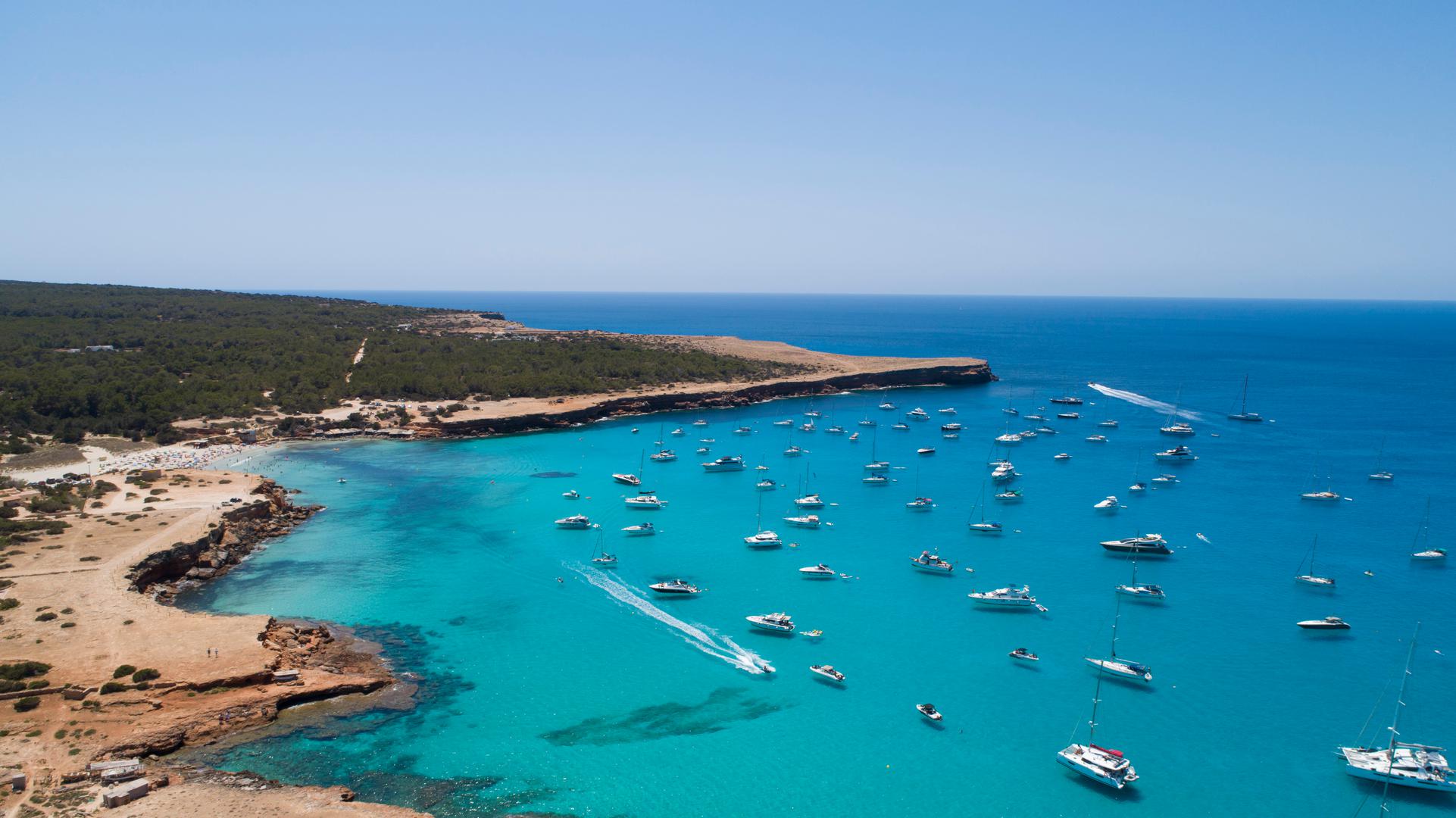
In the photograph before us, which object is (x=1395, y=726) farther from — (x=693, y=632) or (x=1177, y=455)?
(x=1177, y=455)

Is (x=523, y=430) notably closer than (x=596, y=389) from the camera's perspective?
Yes

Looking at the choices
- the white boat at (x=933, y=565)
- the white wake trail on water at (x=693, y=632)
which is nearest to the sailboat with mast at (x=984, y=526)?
the white boat at (x=933, y=565)

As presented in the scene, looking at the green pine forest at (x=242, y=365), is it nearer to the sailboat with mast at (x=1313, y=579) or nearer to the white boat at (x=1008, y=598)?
the white boat at (x=1008, y=598)

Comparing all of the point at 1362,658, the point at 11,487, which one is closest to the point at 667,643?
the point at 1362,658

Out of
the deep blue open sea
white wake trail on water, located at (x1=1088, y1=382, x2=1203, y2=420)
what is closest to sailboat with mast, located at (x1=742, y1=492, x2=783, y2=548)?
the deep blue open sea

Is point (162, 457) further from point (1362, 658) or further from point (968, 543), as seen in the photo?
point (1362, 658)

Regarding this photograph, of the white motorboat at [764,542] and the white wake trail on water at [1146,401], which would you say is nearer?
the white motorboat at [764,542]
